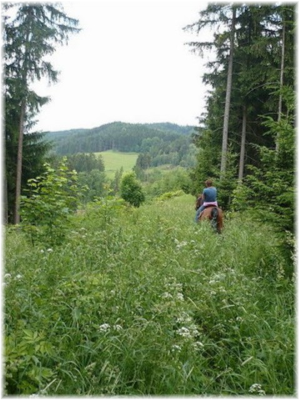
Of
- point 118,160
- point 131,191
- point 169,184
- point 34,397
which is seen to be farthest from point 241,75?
point 118,160

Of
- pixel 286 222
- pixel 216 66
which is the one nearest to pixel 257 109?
pixel 216 66

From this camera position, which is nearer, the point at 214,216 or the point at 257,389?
the point at 257,389

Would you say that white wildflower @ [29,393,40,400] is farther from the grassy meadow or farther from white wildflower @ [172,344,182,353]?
white wildflower @ [172,344,182,353]

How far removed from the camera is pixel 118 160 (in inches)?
6737

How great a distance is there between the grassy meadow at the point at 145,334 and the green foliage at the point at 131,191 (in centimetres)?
2979

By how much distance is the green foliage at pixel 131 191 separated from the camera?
1340 inches

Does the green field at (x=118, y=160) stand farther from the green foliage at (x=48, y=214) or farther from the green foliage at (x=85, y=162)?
the green foliage at (x=48, y=214)

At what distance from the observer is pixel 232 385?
246 centimetres

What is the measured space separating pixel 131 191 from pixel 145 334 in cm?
3176

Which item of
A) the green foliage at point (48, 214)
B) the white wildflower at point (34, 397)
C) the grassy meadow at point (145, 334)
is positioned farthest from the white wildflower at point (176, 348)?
the green foliage at point (48, 214)

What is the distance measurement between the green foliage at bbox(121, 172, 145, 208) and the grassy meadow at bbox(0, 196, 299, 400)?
1173 inches

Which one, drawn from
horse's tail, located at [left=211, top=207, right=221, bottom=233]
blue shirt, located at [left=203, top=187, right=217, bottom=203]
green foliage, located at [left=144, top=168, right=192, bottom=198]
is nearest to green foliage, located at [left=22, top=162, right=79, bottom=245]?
horse's tail, located at [left=211, top=207, right=221, bottom=233]

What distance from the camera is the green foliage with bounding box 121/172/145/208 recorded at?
112ft

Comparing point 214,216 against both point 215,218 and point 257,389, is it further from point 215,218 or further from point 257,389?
point 257,389
